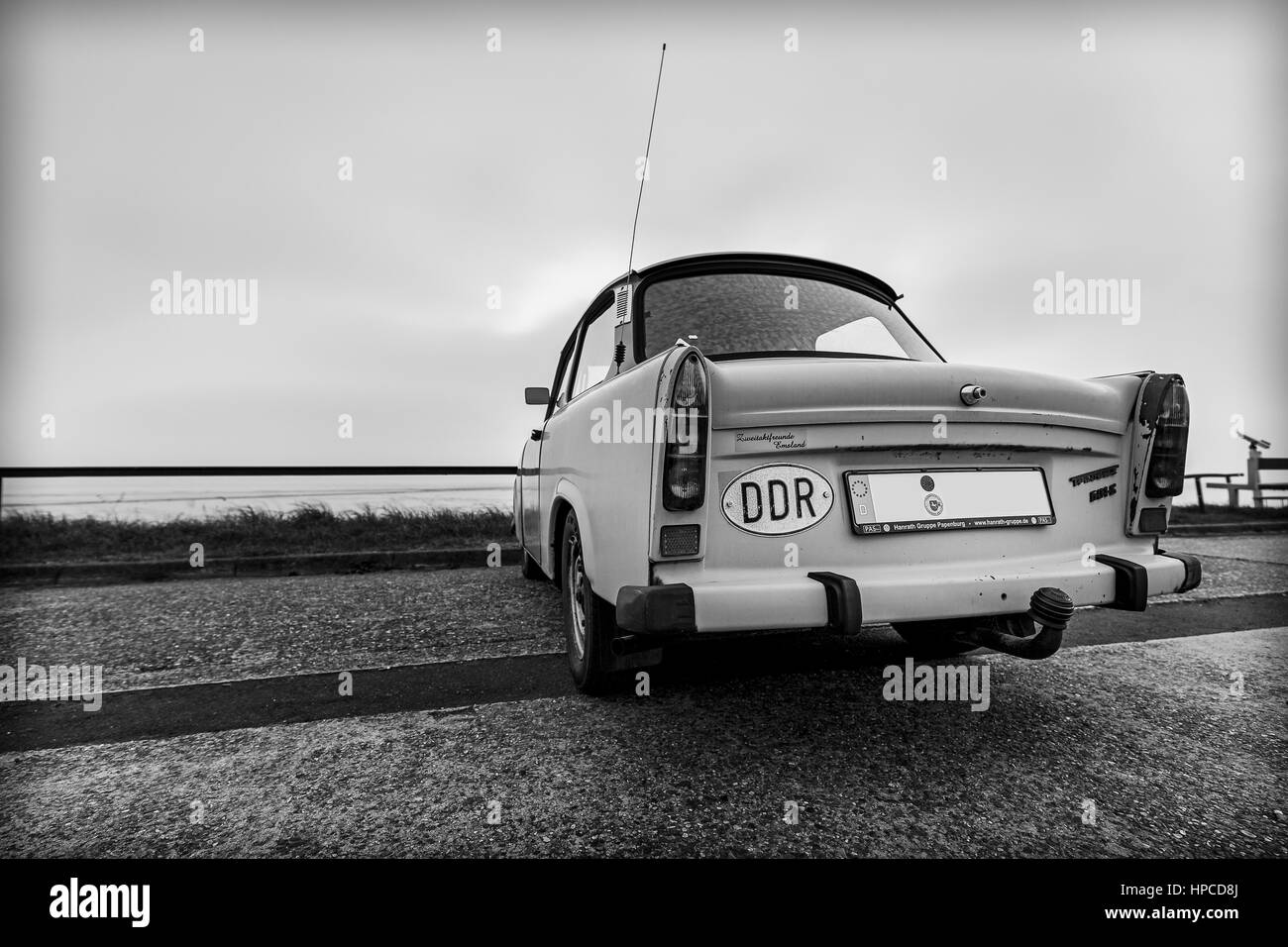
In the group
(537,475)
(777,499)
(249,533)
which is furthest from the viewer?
(249,533)

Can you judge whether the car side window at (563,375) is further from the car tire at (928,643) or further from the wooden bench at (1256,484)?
the wooden bench at (1256,484)

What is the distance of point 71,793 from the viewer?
5.91 ft

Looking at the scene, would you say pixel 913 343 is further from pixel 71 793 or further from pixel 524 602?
pixel 71 793

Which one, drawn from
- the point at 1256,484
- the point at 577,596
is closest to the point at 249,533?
the point at 577,596

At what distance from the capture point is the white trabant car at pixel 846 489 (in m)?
1.72

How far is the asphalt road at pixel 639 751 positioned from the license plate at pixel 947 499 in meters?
0.76

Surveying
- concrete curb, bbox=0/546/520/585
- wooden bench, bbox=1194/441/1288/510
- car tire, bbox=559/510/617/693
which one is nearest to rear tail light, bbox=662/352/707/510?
car tire, bbox=559/510/617/693

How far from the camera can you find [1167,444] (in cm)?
219

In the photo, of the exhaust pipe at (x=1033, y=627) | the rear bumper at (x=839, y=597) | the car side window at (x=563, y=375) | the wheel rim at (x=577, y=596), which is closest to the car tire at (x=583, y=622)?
the wheel rim at (x=577, y=596)

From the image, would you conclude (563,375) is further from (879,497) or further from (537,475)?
(879,497)

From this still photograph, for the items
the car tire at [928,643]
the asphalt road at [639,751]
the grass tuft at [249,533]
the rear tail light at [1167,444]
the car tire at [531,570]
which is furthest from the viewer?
the grass tuft at [249,533]

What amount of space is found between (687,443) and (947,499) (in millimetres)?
878

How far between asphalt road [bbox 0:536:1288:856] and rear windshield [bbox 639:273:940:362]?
1424 mm

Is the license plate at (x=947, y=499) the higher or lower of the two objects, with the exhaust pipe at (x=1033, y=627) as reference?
higher
